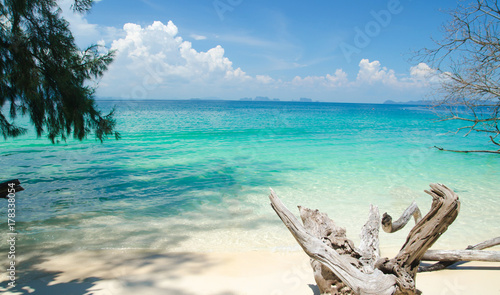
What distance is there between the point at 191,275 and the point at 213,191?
424cm

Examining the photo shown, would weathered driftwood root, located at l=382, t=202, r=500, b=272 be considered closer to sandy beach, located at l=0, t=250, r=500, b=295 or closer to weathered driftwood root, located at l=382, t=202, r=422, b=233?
weathered driftwood root, located at l=382, t=202, r=422, b=233

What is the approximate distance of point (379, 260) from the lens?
280 cm

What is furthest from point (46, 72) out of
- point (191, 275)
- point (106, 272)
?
point (191, 275)

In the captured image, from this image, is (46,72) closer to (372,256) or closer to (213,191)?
(213,191)

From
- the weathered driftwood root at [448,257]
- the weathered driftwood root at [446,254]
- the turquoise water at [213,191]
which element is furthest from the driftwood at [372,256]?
the turquoise water at [213,191]

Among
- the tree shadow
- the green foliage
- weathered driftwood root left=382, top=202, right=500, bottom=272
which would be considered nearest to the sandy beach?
the tree shadow

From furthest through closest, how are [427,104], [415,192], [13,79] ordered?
1. [415,192]
2. [13,79]
3. [427,104]

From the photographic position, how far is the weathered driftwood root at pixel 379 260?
8.34 feet

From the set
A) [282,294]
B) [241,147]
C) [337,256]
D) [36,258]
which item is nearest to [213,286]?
[282,294]

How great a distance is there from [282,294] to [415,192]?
248 inches

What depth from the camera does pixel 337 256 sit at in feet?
8.71

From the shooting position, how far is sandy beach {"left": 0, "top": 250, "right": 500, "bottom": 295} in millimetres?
3543

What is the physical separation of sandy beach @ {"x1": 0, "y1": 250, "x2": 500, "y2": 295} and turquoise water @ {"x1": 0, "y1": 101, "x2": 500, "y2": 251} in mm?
412

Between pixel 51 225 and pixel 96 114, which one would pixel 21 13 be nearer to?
pixel 96 114
